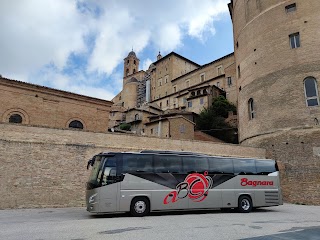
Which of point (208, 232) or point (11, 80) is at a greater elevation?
point (11, 80)

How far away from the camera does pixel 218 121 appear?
38.3m

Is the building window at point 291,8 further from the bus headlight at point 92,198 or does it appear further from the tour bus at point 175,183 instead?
the bus headlight at point 92,198

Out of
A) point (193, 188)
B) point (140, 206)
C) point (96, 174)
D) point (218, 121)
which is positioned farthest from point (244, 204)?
point (218, 121)

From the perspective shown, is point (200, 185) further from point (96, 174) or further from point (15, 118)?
point (15, 118)

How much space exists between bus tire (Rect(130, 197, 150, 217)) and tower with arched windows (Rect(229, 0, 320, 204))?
1323cm

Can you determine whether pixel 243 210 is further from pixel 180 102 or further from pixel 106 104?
pixel 180 102

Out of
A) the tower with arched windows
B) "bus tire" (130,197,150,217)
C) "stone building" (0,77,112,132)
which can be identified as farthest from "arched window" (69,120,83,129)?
the tower with arched windows

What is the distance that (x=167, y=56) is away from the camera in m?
67.1

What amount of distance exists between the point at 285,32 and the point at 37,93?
20713 millimetres

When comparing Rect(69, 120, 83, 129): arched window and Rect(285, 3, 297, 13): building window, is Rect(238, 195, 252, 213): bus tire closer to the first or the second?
Rect(69, 120, 83, 129): arched window

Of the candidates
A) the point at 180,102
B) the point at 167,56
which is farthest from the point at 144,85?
the point at 180,102

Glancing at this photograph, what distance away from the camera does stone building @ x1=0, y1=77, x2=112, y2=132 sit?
2098cm

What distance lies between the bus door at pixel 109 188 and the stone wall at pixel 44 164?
5.16m

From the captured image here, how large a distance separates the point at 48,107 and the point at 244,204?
16.9 m
